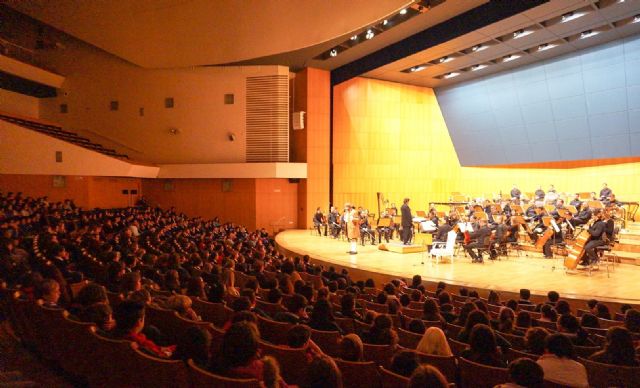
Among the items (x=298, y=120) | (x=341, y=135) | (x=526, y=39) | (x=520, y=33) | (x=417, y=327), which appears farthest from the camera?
(x=341, y=135)

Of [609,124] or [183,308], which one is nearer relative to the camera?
[183,308]

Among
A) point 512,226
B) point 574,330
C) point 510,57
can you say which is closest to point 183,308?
point 574,330

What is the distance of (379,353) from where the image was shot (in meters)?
3.25

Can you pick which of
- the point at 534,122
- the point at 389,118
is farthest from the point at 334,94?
the point at 534,122

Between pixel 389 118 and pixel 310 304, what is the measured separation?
1577 centimetres

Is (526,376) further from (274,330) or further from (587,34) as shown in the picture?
(587,34)

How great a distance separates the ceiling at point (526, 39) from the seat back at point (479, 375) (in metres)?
11.2

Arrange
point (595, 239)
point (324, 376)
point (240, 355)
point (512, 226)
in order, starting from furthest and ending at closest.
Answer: point (512, 226), point (595, 239), point (240, 355), point (324, 376)

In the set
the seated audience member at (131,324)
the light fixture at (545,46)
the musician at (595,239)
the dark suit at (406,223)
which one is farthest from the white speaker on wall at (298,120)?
the seated audience member at (131,324)

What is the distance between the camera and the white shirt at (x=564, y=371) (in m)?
2.84

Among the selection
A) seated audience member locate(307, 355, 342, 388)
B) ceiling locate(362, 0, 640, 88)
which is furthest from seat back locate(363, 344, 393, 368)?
ceiling locate(362, 0, 640, 88)

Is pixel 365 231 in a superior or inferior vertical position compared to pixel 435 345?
inferior

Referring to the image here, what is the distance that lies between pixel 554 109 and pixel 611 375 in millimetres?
15729

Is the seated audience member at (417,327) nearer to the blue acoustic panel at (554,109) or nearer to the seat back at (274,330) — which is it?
the seat back at (274,330)
